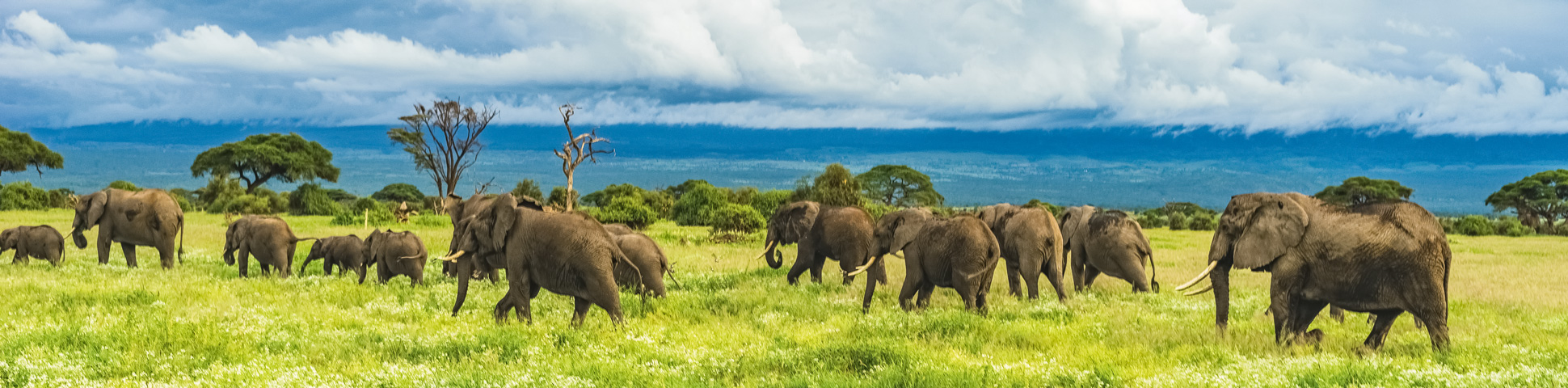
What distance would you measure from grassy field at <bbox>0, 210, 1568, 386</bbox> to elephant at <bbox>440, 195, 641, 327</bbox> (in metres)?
0.37

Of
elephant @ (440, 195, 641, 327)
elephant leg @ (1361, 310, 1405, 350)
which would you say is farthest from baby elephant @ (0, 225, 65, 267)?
elephant leg @ (1361, 310, 1405, 350)

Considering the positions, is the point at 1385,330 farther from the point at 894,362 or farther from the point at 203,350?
the point at 203,350

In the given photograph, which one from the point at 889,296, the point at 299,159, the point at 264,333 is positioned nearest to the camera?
the point at 264,333

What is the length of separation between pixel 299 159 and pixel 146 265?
58.3 meters

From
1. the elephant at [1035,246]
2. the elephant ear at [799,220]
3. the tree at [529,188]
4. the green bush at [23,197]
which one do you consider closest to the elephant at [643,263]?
the elephant ear at [799,220]

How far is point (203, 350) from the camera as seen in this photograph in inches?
380

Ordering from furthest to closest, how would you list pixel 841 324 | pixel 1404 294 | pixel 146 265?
pixel 146 265
pixel 841 324
pixel 1404 294

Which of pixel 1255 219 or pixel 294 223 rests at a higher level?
pixel 1255 219

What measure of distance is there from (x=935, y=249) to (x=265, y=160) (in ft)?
235

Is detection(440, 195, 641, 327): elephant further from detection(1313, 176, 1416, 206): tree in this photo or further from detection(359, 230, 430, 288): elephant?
detection(1313, 176, 1416, 206): tree

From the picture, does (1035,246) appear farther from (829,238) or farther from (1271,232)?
(1271,232)

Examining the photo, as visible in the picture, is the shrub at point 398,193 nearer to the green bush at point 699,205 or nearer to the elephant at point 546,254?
the green bush at point 699,205

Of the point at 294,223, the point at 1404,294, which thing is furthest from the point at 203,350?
the point at 294,223

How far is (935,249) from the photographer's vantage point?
12312mm
